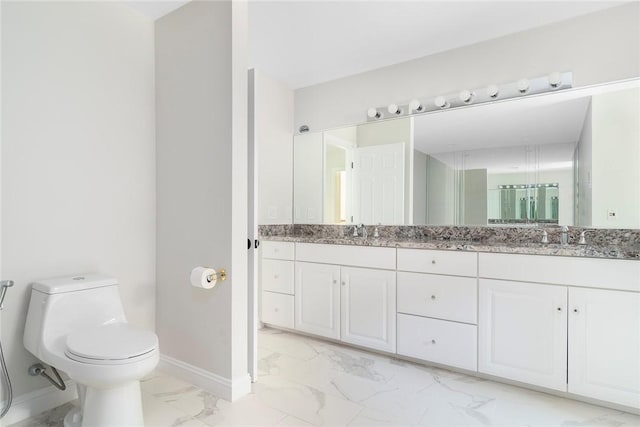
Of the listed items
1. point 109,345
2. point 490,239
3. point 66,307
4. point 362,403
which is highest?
point 490,239

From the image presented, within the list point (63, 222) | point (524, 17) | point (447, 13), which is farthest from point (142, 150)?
point (524, 17)

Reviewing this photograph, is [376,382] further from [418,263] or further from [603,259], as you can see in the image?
[603,259]

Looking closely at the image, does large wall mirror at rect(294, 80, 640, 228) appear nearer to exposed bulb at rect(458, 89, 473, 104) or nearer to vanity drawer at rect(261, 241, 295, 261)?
exposed bulb at rect(458, 89, 473, 104)

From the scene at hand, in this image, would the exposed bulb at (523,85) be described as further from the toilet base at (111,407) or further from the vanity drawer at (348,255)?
the toilet base at (111,407)

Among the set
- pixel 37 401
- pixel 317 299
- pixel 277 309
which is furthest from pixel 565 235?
pixel 37 401

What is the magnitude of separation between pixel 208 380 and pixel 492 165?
239 centimetres

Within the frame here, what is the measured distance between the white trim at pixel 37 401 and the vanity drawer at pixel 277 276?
1494 mm

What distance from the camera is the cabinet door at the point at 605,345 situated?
170cm

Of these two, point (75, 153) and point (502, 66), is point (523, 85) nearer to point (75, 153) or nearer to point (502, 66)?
point (502, 66)

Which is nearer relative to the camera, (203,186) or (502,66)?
(203,186)

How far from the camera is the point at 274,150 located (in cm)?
326

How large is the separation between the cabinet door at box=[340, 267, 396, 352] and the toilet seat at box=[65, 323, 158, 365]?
4.60 feet

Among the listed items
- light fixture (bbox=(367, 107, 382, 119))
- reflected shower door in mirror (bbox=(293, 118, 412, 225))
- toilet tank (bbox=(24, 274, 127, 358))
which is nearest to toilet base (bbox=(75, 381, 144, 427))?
toilet tank (bbox=(24, 274, 127, 358))

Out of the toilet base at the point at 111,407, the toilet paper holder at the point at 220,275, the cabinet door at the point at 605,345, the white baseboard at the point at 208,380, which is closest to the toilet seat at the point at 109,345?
the toilet base at the point at 111,407
